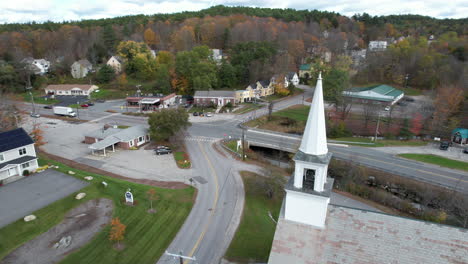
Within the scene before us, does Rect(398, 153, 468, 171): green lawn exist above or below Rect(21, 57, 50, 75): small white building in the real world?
below

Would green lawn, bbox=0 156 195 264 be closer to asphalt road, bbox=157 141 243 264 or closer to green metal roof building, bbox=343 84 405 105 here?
asphalt road, bbox=157 141 243 264

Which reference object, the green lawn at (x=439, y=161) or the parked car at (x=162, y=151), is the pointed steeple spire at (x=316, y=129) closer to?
the parked car at (x=162, y=151)

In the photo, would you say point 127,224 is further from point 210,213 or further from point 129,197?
point 210,213

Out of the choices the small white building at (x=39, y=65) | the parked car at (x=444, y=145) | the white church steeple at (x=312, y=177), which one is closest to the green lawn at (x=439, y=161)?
the parked car at (x=444, y=145)

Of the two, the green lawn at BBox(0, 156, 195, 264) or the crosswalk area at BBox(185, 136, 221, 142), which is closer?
the green lawn at BBox(0, 156, 195, 264)

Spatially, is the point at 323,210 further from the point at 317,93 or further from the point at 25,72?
the point at 25,72

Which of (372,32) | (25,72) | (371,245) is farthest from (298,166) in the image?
(372,32)

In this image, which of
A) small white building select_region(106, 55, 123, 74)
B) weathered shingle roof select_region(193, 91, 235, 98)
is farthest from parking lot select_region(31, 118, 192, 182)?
small white building select_region(106, 55, 123, 74)
